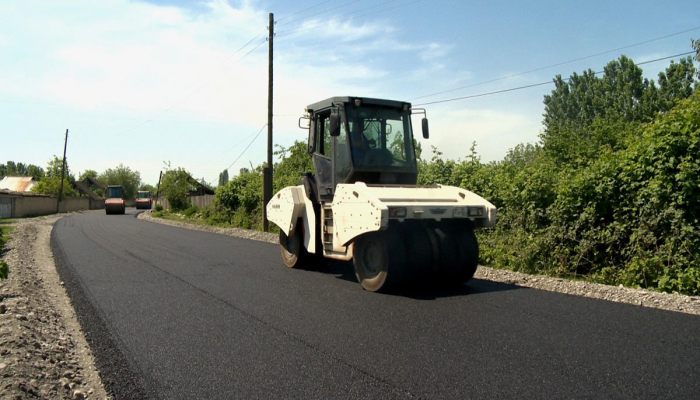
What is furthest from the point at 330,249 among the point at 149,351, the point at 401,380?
the point at 401,380

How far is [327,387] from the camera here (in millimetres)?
3908

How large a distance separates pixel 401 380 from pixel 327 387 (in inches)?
21.8

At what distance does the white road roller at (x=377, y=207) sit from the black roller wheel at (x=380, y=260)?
1cm

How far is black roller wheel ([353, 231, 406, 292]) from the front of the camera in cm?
729

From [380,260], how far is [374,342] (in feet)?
8.33

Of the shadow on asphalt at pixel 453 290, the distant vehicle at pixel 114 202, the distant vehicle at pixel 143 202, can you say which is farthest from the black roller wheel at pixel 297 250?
the distant vehicle at pixel 143 202

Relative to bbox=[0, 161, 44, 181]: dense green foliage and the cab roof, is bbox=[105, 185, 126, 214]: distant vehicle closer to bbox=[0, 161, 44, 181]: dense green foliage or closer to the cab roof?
the cab roof

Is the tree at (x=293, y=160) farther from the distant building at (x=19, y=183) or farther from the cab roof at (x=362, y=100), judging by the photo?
the distant building at (x=19, y=183)

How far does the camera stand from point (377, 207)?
275 inches

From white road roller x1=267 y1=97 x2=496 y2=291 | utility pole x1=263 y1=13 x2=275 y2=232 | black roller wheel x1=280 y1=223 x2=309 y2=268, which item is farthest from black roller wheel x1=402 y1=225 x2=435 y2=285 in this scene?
utility pole x1=263 y1=13 x2=275 y2=232

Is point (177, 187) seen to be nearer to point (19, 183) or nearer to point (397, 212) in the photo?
point (397, 212)

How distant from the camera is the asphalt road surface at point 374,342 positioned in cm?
391

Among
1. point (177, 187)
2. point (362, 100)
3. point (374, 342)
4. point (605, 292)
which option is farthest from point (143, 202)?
point (374, 342)

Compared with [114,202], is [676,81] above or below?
above
